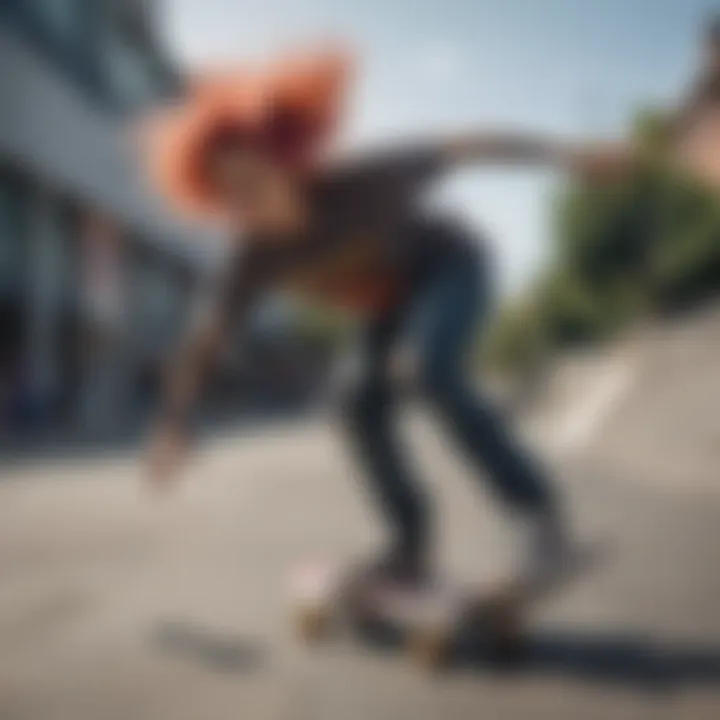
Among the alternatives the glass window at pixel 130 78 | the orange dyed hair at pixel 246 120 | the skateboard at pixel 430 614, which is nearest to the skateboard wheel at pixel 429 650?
the skateboard at pixel 430 614

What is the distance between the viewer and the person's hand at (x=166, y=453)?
157 cm

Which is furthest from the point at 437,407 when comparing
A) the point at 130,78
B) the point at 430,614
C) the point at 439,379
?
the point at 130,78

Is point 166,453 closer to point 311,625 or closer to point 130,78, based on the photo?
point 311,625

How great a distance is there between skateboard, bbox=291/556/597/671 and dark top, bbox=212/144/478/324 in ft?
1.25

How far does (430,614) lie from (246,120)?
2.40ft

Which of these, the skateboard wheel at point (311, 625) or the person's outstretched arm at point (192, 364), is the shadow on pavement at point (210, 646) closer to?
the skateboard wheel at point (311, 625)

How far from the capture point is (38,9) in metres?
1.55

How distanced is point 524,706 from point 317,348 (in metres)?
0.59

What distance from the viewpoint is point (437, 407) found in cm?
157

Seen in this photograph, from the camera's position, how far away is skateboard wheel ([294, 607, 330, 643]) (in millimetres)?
1638

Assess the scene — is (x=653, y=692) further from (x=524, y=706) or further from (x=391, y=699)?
(x=391, y=699)

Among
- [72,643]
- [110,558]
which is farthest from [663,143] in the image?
[72,643]

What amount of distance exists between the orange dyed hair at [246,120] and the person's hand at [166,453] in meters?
0.30

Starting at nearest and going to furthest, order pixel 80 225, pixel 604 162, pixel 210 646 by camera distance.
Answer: pixel 604 162 < pixel 80 225 < pixel 210 646
